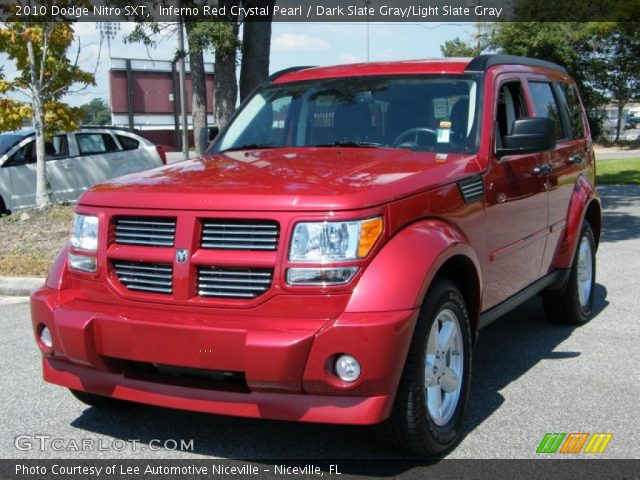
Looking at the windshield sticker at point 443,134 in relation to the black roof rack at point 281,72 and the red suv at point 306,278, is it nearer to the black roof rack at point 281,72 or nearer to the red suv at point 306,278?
the red suv at point 306,278

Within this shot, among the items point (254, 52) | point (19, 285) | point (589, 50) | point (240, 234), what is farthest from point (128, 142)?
point (589, 50)

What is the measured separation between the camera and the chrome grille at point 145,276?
11.6 ft

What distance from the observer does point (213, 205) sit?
3457mm

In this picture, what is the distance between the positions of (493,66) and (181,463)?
3.01 metres

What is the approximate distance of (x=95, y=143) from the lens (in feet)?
45.9

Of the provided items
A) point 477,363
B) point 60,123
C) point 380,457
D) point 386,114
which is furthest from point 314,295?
point 60,123

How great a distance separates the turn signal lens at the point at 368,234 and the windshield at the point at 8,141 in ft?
35.9

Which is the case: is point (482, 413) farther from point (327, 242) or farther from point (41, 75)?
point (41, 75)

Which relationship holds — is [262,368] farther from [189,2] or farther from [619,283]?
[189,2]

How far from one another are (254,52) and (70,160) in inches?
165

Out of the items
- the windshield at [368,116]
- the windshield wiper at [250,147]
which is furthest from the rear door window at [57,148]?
the windshield wiper at [250,147]

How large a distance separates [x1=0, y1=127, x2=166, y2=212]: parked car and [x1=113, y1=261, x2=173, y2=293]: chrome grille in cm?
869

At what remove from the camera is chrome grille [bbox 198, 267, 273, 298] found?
3391 mm

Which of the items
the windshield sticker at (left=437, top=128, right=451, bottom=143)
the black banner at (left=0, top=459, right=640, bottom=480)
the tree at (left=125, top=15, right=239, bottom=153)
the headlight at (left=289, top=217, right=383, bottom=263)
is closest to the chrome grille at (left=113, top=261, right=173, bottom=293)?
the headlight at (left=289, top=217, right=383, bottom=263)
